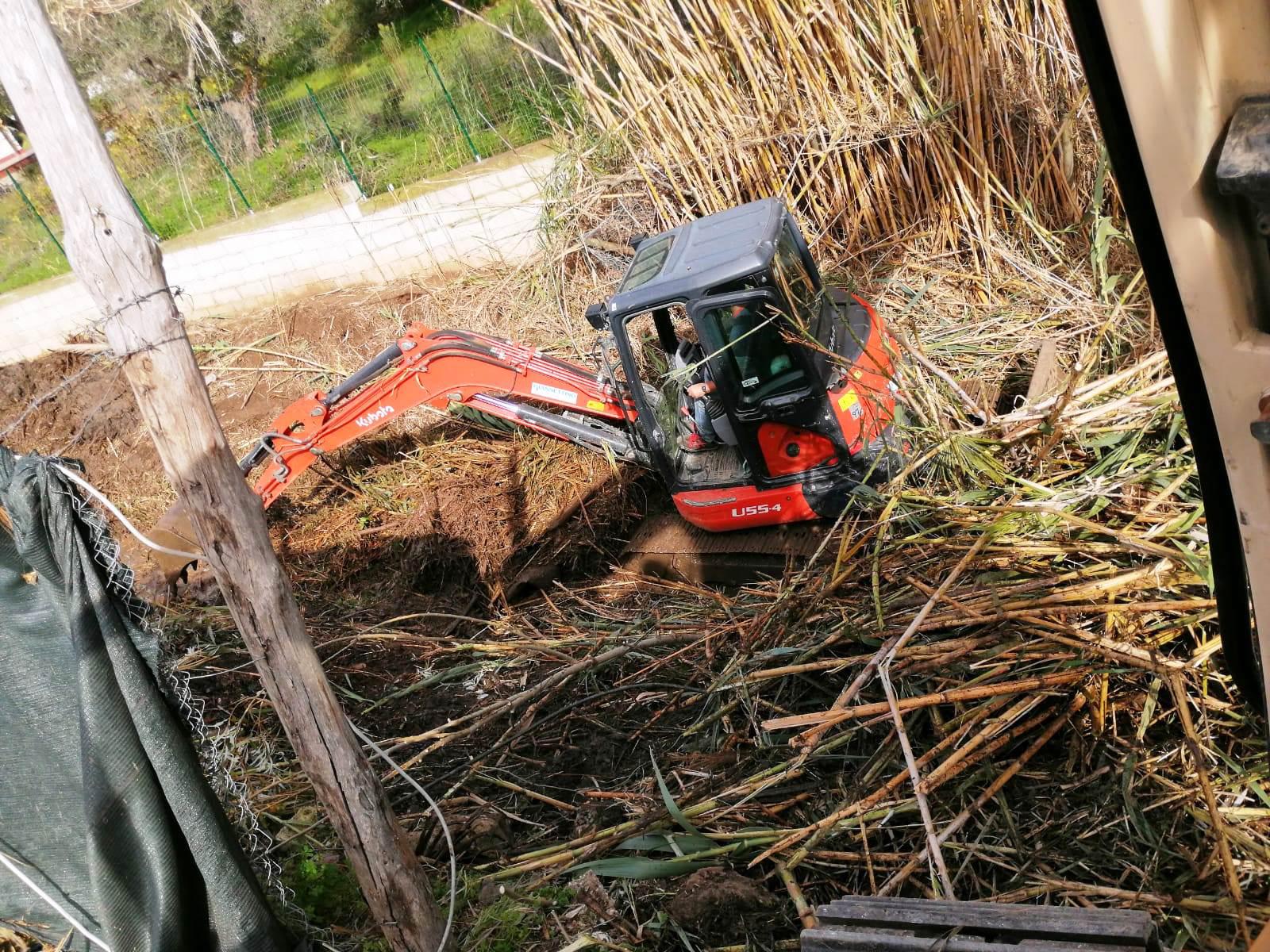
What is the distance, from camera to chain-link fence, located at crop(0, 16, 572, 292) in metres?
11.3

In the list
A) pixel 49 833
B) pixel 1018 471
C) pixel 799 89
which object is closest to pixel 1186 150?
pixel 1018 471

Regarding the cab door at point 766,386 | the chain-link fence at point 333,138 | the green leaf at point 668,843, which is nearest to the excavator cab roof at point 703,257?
the cab door at point 766,386

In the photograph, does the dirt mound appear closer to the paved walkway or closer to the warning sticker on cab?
the warning sticker on cab

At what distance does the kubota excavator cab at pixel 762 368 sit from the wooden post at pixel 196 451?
2516 millimetres

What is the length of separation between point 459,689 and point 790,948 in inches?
105

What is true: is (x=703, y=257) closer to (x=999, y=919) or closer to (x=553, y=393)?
(x=553, y=393)

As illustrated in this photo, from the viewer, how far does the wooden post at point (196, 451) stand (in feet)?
7.80

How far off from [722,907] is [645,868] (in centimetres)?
32

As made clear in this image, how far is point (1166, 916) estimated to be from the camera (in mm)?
2621

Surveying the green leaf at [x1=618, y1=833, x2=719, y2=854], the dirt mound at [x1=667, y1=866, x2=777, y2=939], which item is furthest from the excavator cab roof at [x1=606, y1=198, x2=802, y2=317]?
the dirt mound at [x1=667, y1=866, x2=777, y2=939]

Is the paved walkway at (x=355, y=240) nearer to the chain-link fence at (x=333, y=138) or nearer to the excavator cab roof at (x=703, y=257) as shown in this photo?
the chain-link fence at (x=333, y=138)

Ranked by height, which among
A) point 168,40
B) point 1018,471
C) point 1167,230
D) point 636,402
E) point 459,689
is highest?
point 168,40

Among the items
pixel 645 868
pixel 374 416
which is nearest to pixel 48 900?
pixel 645 868

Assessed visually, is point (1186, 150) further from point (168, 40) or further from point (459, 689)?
point (168, 40)
